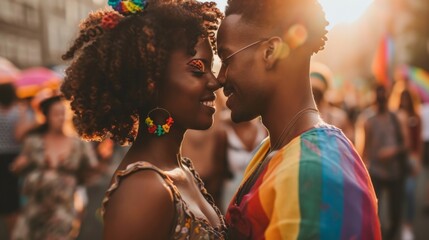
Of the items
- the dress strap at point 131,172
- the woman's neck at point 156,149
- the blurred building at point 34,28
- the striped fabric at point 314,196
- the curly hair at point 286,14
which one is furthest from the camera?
the blurred building at point 34,28

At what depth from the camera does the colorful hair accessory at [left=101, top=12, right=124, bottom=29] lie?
2594 mm

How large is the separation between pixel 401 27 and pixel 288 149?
23.4 meters

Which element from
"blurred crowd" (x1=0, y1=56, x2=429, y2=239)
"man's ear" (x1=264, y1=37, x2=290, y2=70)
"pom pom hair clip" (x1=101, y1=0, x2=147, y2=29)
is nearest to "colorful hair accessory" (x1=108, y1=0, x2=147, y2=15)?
"pom pom hair clip" (x1=101, y1=0, x2=147, y2=29)

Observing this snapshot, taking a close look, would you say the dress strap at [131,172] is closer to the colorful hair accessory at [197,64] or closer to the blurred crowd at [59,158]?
the colorful hair accessory at [197,64]

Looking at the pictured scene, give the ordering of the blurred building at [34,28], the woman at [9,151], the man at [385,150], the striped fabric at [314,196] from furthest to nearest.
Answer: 1. the blurred building at [34,28]
2. the man at [385,150]
3. the woman at [9,151]
4. the striped fabric at [314,196]

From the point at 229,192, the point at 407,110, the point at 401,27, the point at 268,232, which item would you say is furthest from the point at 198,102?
the point at 401,27

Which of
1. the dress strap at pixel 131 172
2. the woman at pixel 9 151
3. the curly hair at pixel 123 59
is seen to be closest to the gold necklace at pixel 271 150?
the dress strap at pixel 131 172

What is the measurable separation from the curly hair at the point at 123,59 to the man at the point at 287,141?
20 centimetres

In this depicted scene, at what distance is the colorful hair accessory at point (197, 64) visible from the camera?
8.69 ft

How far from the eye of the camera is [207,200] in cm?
288

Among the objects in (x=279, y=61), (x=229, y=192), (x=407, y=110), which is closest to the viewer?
(x=279, y=61)

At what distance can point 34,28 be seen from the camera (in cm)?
1833

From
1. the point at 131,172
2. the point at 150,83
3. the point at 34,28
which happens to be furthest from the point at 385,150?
the point at 34,28

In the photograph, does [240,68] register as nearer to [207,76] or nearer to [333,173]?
[207,76]
